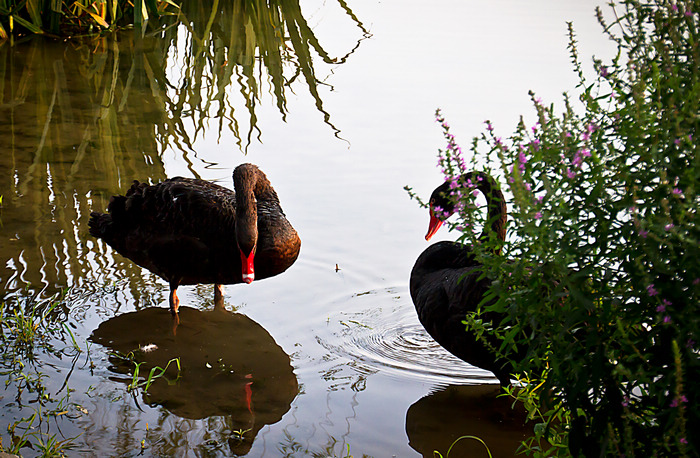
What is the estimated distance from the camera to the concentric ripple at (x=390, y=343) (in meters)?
3.87

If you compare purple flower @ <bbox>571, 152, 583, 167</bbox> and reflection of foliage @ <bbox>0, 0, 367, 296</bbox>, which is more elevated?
reflection of foliage @ <bbox>0, 0, 367, 296</bbox>

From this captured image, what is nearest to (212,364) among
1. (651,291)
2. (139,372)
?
(139,372)

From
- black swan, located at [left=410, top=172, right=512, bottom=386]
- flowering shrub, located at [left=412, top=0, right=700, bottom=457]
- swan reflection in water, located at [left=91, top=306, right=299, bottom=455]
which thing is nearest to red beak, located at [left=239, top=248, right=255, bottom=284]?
swan reflection in water, located at [left=91, top=306, right=299, bottom=455]

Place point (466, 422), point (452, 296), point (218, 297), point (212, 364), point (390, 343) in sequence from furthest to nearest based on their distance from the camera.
Result: point (218, 297)
point (390, 343)
point (212, 364)
point (452, 296)
point (466, 422)

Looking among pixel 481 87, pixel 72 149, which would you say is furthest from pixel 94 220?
pixel 481 87

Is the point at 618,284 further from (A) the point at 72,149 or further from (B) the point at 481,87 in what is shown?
(B) the point at 481,87

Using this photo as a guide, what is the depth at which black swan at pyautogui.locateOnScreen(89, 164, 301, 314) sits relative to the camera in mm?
4387

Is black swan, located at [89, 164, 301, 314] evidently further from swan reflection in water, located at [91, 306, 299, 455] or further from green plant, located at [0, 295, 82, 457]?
green plant, located at [0, 295, 82, 457]

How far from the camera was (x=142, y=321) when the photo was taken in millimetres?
4371

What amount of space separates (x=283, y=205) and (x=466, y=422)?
8.87ft

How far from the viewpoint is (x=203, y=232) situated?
4504 millimetres

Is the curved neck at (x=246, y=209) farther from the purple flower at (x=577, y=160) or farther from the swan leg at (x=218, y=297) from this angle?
the purple flower at (x=577, y=160)

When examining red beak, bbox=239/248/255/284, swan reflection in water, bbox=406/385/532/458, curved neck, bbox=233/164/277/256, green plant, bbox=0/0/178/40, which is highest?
green plant, bbox=0/0/178/40

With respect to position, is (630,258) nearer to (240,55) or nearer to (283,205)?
(283,205)
